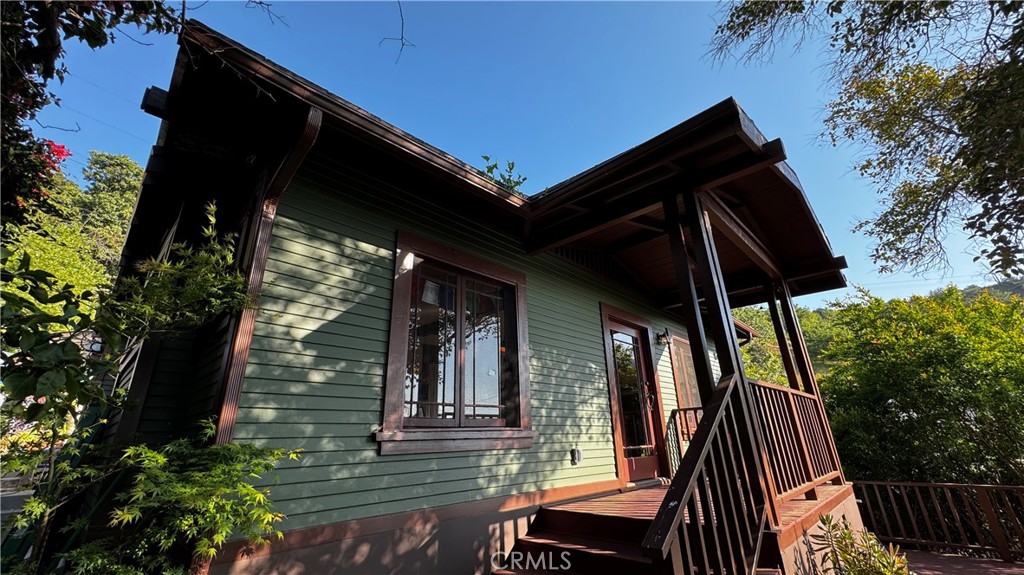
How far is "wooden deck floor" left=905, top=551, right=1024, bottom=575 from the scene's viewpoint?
4533 millimetres

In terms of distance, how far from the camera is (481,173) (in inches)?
142

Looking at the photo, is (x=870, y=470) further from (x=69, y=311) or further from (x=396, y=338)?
(x=69, y=311)

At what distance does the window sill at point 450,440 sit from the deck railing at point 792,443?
1992 mm

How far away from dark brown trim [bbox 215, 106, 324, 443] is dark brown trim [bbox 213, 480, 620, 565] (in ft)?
2.06

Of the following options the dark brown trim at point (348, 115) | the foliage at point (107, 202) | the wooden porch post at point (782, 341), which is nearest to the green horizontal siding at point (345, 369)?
the dark brown trim at point (348, 115)

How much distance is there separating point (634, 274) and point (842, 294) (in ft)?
17.3

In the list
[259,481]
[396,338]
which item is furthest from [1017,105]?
[259,481]

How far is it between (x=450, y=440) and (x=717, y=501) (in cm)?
195

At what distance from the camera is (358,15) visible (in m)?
3.62

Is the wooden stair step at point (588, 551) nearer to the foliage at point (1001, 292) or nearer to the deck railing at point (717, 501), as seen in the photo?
the deck railing at point (717, 501)

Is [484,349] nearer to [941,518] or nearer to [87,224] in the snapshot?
[941,518]

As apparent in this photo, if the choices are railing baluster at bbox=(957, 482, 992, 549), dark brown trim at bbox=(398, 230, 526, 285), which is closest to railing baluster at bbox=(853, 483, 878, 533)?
railing baluster at bbox=(957, 482, 992, 549)

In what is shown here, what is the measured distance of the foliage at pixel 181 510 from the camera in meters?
1.85

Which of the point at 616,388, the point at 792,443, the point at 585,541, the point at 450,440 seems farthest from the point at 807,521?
the point at 450,440
